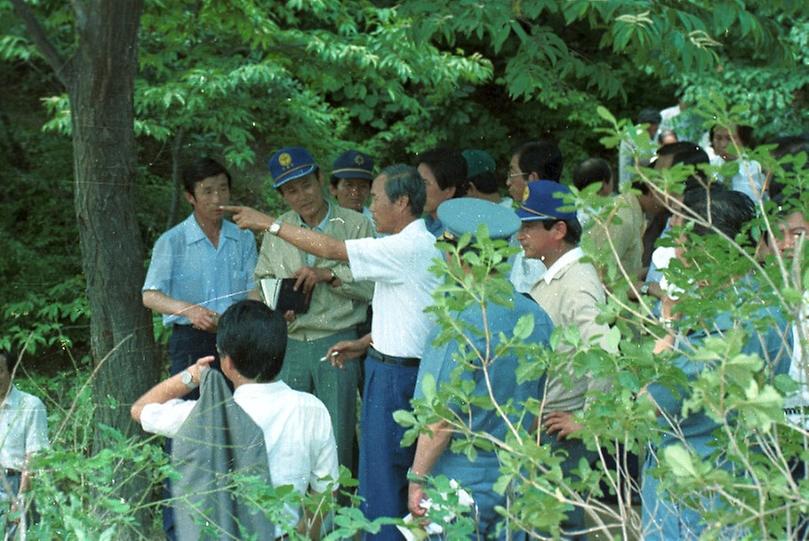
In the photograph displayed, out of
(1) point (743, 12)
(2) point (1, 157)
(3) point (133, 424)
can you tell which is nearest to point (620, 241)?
(1) point (743, 12)

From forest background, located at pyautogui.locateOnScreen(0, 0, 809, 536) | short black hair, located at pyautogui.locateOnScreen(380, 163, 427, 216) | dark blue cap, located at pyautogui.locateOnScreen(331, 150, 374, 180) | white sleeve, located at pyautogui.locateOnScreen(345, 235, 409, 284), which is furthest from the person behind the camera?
dark blue cap, located at pyautogui.locateOnScreen(331, 150, 374, 180)

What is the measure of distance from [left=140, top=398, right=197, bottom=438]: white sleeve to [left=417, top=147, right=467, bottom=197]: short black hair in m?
2.20

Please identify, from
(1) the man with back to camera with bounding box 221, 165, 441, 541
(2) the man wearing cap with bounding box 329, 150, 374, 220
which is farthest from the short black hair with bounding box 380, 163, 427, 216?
(2) the man wearing cap with bounding box 329, 150, 374, 220

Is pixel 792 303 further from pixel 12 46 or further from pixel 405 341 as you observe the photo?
pixel 12 46

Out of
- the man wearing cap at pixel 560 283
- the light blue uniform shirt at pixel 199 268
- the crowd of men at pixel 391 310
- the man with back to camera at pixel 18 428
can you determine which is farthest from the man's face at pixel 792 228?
the light blue uniform shirt at pixel 199 268

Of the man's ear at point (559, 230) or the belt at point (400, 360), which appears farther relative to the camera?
the belt at point (400, 360)

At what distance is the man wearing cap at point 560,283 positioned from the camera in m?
4.72

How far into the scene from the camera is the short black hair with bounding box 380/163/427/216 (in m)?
5.29

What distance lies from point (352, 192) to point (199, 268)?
43.7 inches

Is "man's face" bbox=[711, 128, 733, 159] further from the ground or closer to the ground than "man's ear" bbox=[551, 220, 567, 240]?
closer to the ground

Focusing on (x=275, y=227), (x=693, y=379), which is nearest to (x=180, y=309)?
(x=275, y=227)

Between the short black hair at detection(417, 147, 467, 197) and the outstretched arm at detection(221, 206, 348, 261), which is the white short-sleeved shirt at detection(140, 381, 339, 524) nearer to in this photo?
the outstretched arm at detection(221, 206, 348, 261)

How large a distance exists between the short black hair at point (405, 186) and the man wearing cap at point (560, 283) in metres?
0.59

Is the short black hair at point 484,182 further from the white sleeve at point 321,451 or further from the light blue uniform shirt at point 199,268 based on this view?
the white sleeve at point 321,451
